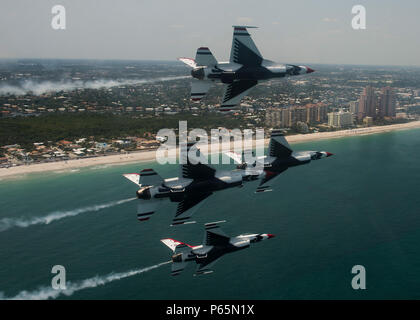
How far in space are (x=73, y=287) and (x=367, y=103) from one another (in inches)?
3960

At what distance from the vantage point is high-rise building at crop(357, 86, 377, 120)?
10838 centimetres

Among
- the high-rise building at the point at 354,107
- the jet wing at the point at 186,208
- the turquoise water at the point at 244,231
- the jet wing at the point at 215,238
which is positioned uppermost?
the high-rise building at the point at 354,107

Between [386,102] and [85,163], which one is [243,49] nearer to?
[85,163]

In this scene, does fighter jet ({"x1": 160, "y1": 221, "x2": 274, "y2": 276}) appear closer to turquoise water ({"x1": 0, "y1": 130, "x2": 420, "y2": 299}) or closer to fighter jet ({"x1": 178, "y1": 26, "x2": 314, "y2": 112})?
turquoise water ({"x1": 0, "y1": 130, "x2": 420, "y2": 299})

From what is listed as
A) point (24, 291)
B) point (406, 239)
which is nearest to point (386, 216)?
point (406, 239)

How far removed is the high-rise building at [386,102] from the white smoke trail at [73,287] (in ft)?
332

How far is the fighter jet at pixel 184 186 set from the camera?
2011cm

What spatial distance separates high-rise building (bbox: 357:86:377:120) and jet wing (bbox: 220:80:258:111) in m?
97.0

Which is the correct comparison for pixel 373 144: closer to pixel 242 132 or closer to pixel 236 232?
pixel 242 132

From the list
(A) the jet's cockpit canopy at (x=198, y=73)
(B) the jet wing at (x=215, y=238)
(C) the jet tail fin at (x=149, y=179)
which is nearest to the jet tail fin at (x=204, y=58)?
(A) the jet's cockpit canopy at (x=198, y=73)

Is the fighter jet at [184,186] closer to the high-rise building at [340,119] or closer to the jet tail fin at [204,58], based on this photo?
the jet tail fin at [204,58]

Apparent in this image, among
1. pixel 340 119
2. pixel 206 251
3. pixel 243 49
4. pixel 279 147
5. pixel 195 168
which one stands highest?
pixel 243 49

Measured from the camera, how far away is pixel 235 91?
21906 millimetres

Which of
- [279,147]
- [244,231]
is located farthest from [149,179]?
[244,231]
